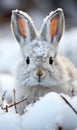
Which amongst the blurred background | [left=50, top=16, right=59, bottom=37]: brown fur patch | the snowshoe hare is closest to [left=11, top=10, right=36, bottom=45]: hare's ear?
the snowshoe hare

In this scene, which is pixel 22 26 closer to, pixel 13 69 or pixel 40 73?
pixel 13 69

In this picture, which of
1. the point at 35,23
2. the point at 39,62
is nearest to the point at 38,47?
the point at 39,62

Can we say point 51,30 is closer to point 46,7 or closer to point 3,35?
point 3,35

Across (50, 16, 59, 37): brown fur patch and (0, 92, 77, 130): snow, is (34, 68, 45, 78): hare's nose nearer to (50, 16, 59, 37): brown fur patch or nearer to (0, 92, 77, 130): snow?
(50, 16, 59, 37): brown fur patch

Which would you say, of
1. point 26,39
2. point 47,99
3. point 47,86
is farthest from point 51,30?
point 47,99

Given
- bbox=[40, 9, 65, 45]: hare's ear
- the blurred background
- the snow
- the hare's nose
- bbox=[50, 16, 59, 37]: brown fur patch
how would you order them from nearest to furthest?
the snow, the hare's nose, bbox=[40, 9, 65, 45]: hare's ear, bbox=[50, 16, 59, 37]: brown fur patch, the blurred background

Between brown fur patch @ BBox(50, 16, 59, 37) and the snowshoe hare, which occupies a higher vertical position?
brown fur patch @ BBox(50, 16, 59, 37)

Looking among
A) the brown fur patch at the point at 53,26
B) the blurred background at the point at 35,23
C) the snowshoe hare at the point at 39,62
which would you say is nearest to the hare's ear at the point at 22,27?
the snowshoe hare at the point at 39,62
